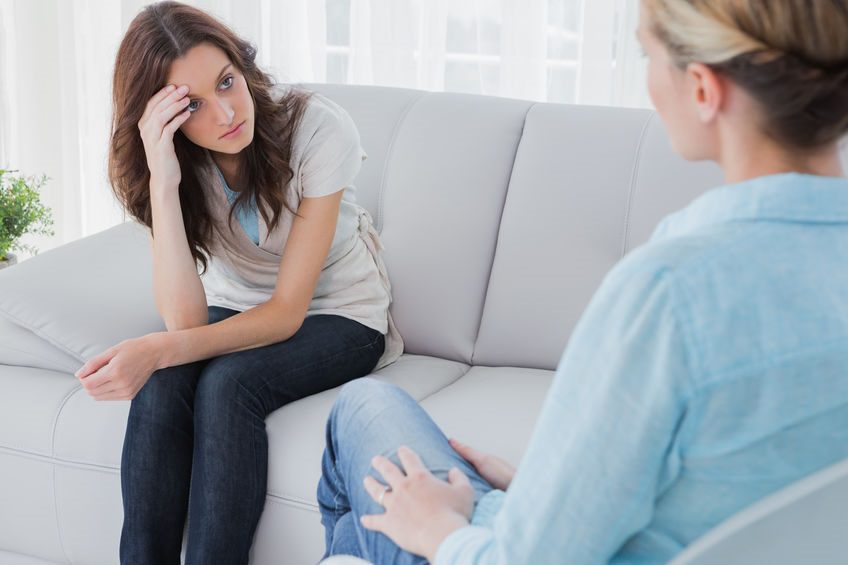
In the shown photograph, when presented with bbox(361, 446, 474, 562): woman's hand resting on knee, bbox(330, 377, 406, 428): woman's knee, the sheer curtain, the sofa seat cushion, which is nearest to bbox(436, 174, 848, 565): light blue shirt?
bbox(361, 446, 474, 562): woman's hand resting on knee

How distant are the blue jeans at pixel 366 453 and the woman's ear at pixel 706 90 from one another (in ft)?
1.62

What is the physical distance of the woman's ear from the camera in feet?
2.52

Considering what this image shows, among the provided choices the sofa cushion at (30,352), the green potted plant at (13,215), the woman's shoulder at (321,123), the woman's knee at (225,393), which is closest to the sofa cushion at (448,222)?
the woman's shoulder at (321,123)

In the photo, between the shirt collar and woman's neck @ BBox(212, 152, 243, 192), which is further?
woman's neck @ BBox(212, 152, 243, 192)

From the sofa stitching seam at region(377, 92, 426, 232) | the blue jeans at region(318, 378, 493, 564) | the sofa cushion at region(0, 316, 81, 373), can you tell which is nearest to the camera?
the blue jeans at region(318, 378, 493, 564)

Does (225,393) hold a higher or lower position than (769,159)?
lower

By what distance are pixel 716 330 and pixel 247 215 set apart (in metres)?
1.24

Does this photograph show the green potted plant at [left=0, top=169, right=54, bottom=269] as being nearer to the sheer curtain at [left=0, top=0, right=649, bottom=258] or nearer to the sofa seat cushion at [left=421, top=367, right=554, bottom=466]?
the sheer curtain at [left=0, top=0, right=649, bottom=258]

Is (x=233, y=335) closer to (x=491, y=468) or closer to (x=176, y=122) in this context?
(x=176, y=122)

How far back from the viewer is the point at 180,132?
1809 mm

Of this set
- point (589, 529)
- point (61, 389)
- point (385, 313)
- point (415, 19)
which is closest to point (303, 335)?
point (385, 313)

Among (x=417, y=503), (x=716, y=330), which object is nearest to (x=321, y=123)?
(x=417, y=503)

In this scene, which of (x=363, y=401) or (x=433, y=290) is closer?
(x=363, y=401)

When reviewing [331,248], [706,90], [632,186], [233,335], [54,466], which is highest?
[706,90]
